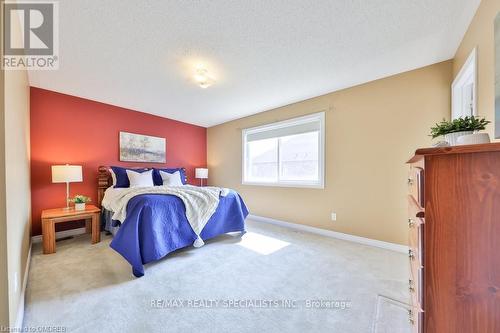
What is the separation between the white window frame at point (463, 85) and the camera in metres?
1.62

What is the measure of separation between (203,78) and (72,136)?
99.0 inches

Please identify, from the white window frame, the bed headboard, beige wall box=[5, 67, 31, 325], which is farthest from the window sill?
beige wall box=[5, 67, 31, 325]

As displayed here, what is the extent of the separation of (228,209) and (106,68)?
8.02ft

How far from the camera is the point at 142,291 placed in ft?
5.63

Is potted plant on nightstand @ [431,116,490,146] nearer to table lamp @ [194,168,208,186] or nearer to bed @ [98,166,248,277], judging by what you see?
bed @ [98,166,248,277]

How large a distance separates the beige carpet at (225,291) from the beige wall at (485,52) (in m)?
1.54

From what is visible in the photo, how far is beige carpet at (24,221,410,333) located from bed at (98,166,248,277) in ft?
0.53

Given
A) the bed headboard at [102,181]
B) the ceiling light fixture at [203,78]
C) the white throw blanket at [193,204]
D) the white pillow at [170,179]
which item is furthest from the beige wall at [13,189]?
the white pillow at [170,179]

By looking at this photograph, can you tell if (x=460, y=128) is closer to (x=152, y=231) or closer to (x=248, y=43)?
(x=248, y=43)

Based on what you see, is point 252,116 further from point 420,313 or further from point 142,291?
point 420,313

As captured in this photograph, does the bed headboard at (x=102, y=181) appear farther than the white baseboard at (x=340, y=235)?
Yes

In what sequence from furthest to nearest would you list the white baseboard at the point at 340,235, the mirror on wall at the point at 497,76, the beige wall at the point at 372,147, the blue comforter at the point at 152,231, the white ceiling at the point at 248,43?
the white baseboard at the point at 340,235
the beige wall at the point at 372,147
the blue comforter at the point at 152,231
the white ceiling at the point at 248,43
the mirror on wall at the point at 497,76

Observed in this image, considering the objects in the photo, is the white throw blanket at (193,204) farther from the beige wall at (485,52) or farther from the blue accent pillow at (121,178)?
the beige wall at (485,52)

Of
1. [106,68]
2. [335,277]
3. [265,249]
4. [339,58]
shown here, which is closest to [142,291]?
[265,249]
